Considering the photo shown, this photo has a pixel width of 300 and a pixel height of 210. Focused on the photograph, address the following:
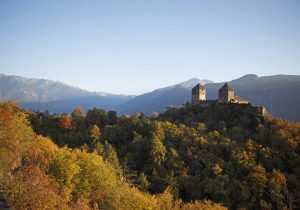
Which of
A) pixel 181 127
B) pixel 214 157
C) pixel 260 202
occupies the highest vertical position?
pixel 181 127

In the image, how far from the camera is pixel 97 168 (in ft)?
203

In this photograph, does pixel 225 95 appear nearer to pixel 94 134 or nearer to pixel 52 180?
pixel 94 134

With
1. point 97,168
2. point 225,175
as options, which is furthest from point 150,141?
point 97,168

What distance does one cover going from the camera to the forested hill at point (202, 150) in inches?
3216

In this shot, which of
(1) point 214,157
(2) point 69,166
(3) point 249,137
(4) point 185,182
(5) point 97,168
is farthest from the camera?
(3) point 249,137

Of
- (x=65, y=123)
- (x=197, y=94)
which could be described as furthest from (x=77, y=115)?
(x=197, y=94)

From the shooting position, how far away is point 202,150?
307 feet

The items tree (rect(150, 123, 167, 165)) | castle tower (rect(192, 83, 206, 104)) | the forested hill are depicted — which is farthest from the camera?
castle tower (rect(192, 83, 206, 104))

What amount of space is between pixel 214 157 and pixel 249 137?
1476 centimetres

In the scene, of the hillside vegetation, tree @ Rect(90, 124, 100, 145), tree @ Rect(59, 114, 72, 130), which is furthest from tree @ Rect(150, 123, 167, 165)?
tree @ Rect(59, 114, 72, 130)

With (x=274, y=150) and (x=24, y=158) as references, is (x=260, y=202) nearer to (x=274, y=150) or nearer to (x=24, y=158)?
(x=274, y=150)

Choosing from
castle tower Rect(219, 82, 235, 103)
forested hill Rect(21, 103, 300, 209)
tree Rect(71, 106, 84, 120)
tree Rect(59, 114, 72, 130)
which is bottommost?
forested hill Rect(21, 103, 300, 209)

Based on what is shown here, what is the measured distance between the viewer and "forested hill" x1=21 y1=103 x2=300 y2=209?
8169cm

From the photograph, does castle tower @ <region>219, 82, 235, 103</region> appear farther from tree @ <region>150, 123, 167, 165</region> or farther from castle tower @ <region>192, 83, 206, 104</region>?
tree @ <region>150, 123, 167, 165</region>
